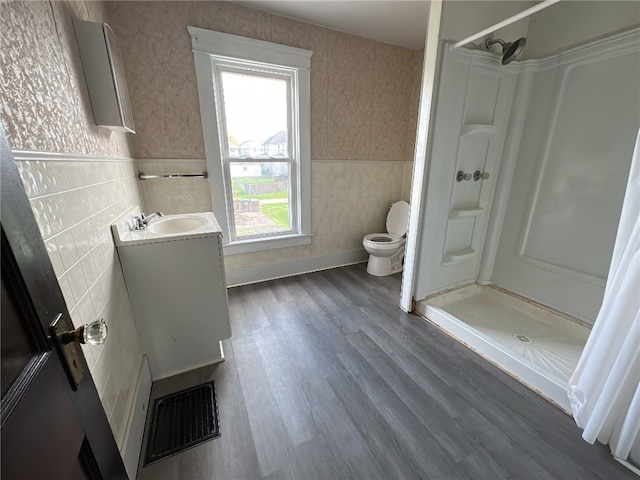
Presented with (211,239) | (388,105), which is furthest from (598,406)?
(388,105)

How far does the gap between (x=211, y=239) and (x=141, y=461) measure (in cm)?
101

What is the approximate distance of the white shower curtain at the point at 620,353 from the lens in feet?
3.25

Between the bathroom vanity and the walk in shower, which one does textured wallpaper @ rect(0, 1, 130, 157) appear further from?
the walk in shower

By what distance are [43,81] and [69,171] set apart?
285 mm

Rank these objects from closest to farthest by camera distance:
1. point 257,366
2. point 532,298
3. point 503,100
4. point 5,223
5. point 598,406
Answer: point 5,223 < point 598,406 < point 257,366 < point 503,100 < point 532,298

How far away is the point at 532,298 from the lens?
83.0 inches

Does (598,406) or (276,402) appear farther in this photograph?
(276,402)

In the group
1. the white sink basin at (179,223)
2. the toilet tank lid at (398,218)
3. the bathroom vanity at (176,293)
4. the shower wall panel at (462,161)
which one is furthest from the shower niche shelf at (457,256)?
the white sink basin at (179,223)

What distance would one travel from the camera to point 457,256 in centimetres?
216

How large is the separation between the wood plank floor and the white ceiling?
2.47 m

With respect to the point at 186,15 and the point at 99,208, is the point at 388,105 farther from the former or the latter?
the point at 99,208

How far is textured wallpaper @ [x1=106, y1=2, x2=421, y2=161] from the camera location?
186 centimetres

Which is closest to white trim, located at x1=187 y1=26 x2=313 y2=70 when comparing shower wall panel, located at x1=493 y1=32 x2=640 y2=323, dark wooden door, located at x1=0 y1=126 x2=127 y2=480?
shower wall panel, located at x1=493 y1=32 x2=640 y2=323

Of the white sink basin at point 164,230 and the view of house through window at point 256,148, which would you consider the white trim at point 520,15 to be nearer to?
the view of house through window at point 256,148
